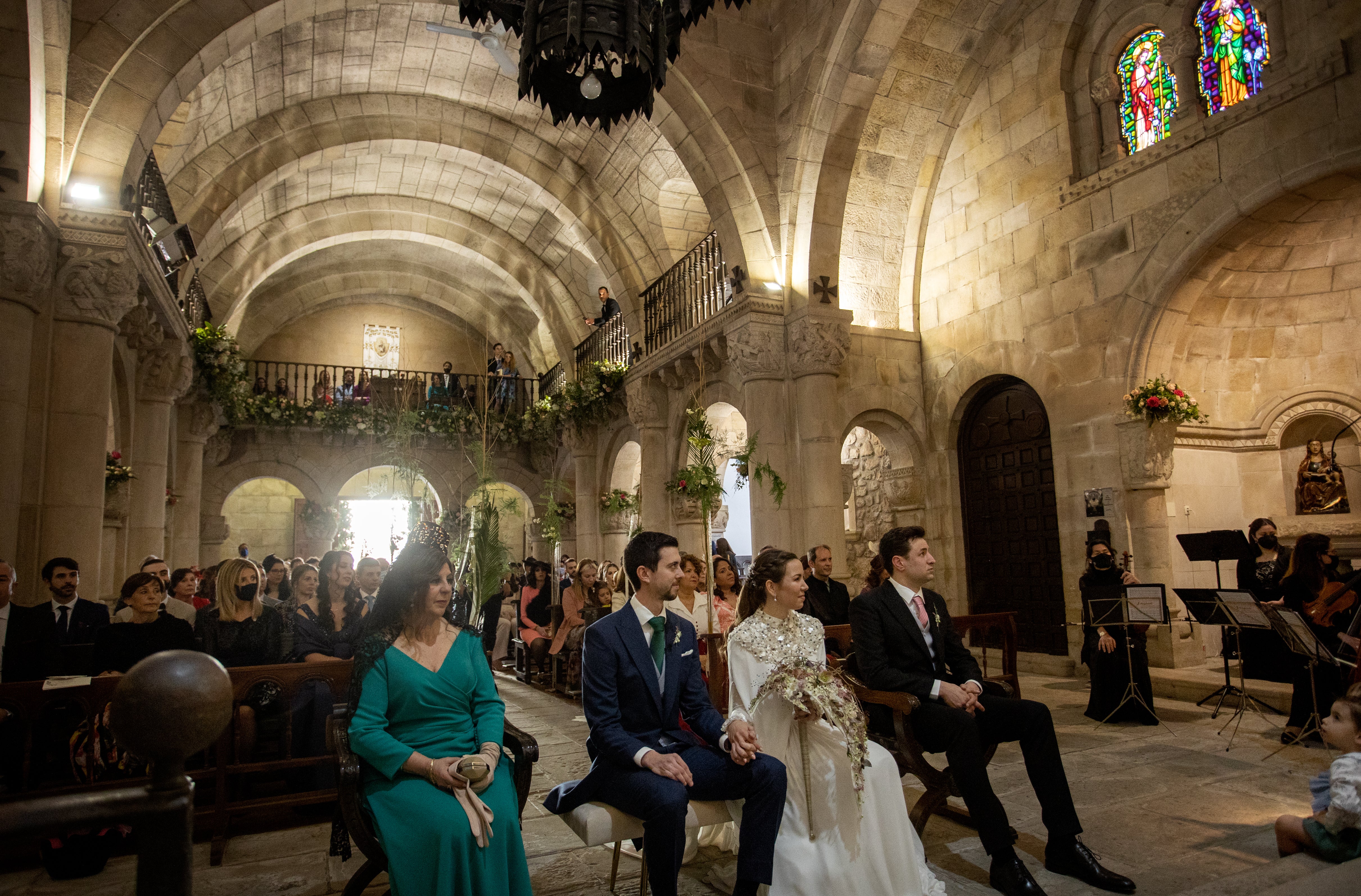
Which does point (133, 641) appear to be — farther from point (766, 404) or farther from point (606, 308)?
point (606, 308)

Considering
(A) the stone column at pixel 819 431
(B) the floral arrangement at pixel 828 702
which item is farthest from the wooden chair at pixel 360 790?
(A) the stone column at pixel 819 431

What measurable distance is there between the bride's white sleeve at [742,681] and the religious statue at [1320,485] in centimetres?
738

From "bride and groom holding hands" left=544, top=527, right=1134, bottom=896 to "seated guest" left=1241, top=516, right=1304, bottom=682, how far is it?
3987 millimetres

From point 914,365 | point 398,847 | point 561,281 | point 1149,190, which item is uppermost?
point 561,281

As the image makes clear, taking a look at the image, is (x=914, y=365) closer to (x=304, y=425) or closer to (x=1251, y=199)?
(x=1251, y=199)

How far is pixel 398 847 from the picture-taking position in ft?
8.34

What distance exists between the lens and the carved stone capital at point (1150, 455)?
778 cm

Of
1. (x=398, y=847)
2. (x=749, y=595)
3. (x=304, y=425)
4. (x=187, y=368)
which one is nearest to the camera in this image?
(x=398, y=847)

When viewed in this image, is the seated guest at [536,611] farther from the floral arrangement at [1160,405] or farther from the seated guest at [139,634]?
the floral arrangement at [1160,405]

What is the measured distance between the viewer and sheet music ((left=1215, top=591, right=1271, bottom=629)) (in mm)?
5277

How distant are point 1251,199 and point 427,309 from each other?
63.3ft

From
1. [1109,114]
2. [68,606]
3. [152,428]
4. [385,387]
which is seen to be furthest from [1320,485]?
[385,387]

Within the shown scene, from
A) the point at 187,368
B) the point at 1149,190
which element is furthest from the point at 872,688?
the point at 187,368

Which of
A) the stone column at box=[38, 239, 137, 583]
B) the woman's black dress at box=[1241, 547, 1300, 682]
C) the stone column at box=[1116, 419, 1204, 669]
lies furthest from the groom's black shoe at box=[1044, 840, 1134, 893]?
the stone column at box=[38, 239, 137, 583]
